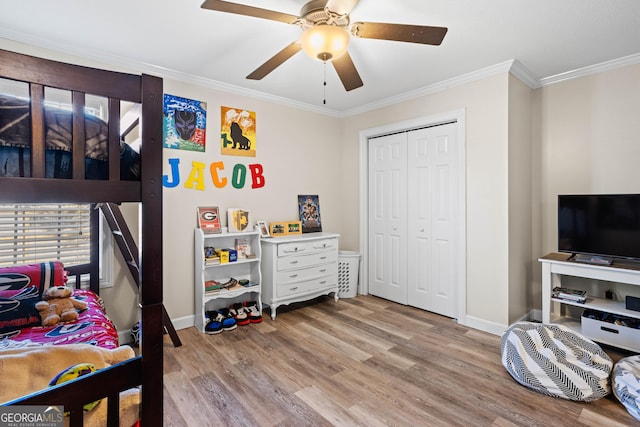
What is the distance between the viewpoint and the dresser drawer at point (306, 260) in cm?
337

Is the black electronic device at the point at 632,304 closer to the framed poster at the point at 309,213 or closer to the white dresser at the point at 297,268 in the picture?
the white dresser at the point at 297,268

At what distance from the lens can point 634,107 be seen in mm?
2723

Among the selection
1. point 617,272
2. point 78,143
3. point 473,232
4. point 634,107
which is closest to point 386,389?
point 473,232

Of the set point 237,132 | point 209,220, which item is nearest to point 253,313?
point 209,220

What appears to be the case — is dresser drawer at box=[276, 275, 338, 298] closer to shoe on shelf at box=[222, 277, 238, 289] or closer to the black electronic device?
shoe on shelf at box=[222, 277, 238, 289]

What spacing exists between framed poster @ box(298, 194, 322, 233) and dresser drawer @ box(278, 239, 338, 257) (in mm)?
397

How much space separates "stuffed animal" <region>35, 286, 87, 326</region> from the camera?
205 centimetres

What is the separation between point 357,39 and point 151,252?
208cm

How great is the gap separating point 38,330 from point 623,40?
4.52 m

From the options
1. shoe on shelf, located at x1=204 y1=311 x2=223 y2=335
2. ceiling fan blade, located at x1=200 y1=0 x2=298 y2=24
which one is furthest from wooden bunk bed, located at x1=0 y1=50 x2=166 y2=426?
shoe on shelf, located at x1=204 y1=311 x2=223 y2=335

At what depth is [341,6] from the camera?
5.55 ft

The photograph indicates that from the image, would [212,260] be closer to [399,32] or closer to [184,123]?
[184,123]

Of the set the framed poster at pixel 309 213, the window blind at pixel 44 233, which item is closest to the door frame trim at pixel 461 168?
the framed poster at pixel 309 213

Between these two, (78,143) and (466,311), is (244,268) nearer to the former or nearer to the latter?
(466,311)
